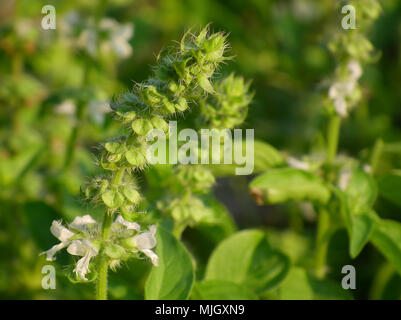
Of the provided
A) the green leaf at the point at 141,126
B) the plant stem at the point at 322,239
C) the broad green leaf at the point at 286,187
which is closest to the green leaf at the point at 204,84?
the green leaf at the point at 141,126

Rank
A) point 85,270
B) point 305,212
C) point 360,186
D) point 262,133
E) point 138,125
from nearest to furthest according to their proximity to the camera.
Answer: point 138,125 < point 85,270 < point 360,186 < point 305,212 < point 262,133

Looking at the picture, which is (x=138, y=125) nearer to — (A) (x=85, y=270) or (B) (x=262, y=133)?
(A) (x=85, y=270)

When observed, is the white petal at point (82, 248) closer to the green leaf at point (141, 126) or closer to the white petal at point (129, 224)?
the white petal at point (129, 224)

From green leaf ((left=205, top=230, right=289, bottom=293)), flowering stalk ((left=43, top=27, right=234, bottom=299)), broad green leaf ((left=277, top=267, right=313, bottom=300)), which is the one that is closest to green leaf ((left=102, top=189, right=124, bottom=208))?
flowering stalk ((left=43, top=27, right=234, bottom=299))

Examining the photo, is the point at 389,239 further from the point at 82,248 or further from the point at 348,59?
the point at 82,248

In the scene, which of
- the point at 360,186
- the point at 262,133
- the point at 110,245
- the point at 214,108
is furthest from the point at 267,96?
the point at 110,245

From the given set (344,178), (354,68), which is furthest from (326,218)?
(354,68)
